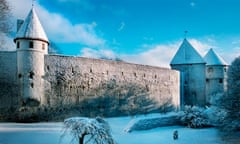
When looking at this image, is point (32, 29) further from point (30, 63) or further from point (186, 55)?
point (186, 55)

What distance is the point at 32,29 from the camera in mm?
15328

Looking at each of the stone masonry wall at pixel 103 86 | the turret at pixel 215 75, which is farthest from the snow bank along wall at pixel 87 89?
the turret at pixel 215 75

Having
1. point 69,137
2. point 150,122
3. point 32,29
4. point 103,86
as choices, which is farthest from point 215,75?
point 69,137

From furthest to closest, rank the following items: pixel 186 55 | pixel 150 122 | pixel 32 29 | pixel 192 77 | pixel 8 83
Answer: pixel 186 55 → pixel 192 77 → pixel 32 29 → pixel 150 122 → pixel 8 83

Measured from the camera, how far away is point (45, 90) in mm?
15539

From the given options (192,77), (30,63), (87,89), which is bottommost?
(87,89)

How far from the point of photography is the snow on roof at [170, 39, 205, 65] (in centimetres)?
2722

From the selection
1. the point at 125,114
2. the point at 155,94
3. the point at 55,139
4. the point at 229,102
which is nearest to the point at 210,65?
the point at 155,94

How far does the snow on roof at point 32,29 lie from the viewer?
15.0 m

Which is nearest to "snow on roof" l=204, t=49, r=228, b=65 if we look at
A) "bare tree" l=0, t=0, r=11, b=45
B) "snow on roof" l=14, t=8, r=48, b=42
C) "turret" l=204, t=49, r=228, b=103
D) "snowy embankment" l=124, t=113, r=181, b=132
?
"turret" l=204, t=49, r=228, b=103

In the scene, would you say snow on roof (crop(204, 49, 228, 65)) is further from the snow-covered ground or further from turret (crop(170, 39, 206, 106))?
the snow-covered ground

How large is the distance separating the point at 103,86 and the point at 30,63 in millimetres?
5097

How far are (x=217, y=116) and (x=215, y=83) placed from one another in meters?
13.6

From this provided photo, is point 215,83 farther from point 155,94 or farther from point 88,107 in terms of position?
point 88,107
